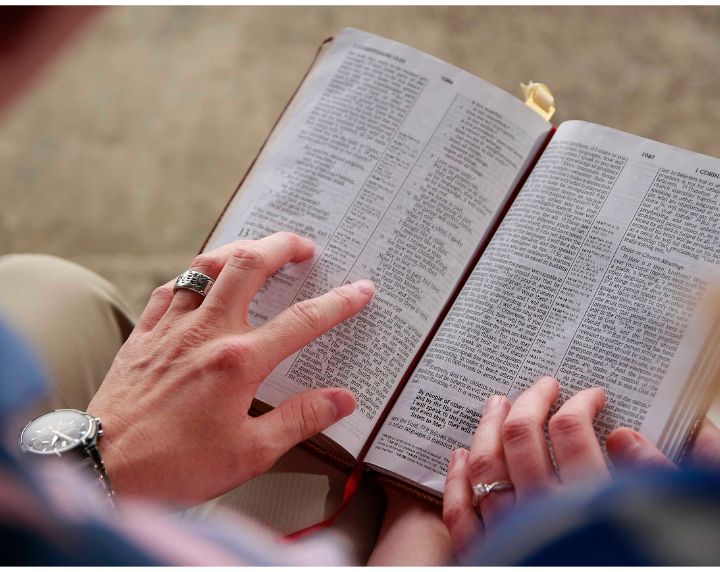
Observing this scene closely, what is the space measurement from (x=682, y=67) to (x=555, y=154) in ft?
3.07

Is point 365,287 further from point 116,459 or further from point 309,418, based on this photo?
point 116,459

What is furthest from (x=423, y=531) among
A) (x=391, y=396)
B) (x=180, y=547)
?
(x=180, y=547)

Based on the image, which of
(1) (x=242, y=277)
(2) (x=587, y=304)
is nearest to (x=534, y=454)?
(2) (x=587, y=304)

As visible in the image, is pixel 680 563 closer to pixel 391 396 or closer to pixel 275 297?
pixel 391 396

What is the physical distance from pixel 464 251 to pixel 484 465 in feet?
0.79

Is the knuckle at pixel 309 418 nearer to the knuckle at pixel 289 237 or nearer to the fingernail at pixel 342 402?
the fingernail at pixel 342 402

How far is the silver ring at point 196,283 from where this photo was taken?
70 cm

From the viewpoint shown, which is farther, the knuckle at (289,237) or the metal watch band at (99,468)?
the knuckle at (289,237)

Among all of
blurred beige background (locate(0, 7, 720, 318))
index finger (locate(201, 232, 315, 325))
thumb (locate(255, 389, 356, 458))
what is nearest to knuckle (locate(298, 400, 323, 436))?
thumb (locate(255, 389, 356, 458))

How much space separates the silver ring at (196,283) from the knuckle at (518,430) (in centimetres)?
31

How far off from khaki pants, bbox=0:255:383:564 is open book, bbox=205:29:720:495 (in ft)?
0.23

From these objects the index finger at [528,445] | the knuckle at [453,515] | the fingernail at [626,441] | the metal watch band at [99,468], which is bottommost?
the metal watch band at [99,468]

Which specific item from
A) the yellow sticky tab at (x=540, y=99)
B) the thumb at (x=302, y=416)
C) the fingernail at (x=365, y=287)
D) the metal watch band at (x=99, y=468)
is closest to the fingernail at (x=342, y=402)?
the thumb at (x=302, y=416)

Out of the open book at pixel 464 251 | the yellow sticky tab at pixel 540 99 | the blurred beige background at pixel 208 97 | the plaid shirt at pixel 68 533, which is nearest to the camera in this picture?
the plaid shirt at pixel 68 533
